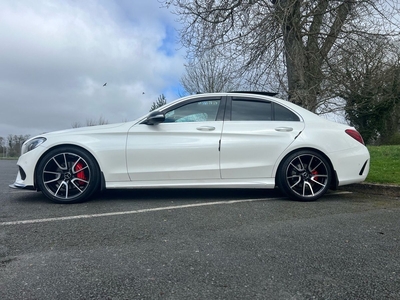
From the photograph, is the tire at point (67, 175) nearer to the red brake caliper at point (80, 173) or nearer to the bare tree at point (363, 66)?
the red brake caliper at point (80, 173)

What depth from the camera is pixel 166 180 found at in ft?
15.0

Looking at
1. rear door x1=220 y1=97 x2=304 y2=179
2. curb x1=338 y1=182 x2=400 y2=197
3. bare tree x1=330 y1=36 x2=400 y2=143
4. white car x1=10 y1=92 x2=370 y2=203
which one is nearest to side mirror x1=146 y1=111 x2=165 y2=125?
white car x1=10 y1=92 x2=370 y2=203

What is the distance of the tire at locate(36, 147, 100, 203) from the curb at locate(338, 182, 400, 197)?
157 inches

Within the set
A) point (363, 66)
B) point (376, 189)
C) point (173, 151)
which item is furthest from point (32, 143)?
point (363, 66)

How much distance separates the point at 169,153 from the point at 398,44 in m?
8.54

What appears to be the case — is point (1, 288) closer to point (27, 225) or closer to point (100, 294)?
Result: point (100, 294)

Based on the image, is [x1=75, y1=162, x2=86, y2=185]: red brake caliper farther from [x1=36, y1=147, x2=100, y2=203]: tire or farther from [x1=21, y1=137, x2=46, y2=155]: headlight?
[x1=21, y1=137, x2=46, y2=155]: headlight

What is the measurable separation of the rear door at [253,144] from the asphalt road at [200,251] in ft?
1.63

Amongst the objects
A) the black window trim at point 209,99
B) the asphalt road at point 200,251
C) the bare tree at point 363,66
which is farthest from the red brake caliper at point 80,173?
the bare tree at point 363,66

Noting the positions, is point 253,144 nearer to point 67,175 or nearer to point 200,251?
point 200,251

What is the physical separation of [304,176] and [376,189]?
1.41 m

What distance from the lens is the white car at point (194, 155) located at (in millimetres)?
4438

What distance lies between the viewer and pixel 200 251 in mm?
2615

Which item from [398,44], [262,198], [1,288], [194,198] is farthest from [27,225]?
[398,44]
